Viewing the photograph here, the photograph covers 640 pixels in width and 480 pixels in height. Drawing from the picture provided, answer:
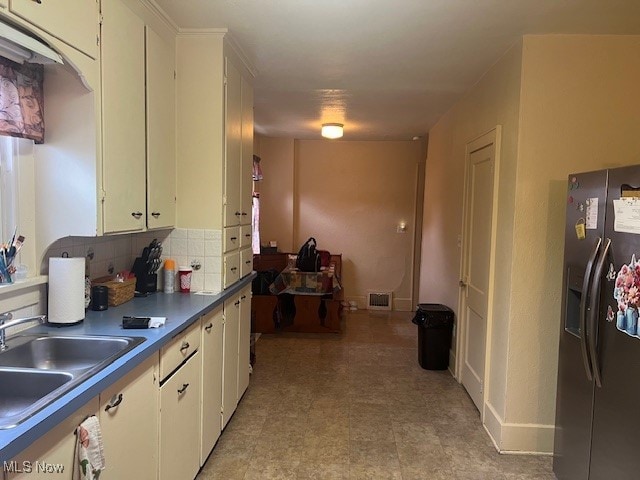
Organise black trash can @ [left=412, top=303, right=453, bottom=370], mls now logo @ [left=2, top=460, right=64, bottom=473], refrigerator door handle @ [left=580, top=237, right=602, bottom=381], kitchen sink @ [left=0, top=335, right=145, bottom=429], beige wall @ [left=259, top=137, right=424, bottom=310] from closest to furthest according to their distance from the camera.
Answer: mls now logo @ [left=2, top=460, right=64, bottom=473] → kitchen sink @ [left=0, top=335, right=145, bottom=429] → refrigerator door handle @ [left=580, top=237, right=602, bottom=381] → black trash can @ [left=412, top=303, right=453, bottom=370] → beige wall @ [left=259, top=137, right=424, bottom=310]

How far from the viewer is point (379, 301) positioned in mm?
6578

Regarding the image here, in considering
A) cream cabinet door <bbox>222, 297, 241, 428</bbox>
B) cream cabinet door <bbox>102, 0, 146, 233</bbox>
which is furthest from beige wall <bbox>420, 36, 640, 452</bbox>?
cream cabinet door <bbox>102, 0, 146, 233</bbox>

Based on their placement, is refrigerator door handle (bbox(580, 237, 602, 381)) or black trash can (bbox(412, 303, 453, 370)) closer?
refrigerator door handle (bbox(580, 237, 602, 381))

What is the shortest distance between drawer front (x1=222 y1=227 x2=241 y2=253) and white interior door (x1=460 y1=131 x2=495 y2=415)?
1.74 m

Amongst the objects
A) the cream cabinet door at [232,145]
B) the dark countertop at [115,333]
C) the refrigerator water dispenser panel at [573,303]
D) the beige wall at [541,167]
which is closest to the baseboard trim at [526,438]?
the beige wall at [541,167]

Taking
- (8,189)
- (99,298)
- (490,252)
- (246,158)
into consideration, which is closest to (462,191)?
(490,252)

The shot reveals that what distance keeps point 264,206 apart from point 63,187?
A: 4701 millimetres

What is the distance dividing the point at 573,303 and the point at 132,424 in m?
2.13

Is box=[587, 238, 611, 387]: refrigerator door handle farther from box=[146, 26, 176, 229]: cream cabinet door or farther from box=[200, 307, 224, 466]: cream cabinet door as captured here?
box=[146, 26, 176, 229]: cream cabinet door

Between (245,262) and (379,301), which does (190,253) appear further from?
(379,301)

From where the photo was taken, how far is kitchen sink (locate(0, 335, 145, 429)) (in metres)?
1.38

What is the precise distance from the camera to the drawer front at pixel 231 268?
273cm

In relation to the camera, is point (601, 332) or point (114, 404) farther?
point (601, 332)

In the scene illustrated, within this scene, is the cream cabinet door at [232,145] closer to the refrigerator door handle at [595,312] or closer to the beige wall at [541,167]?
the beige wall at [541,167]
